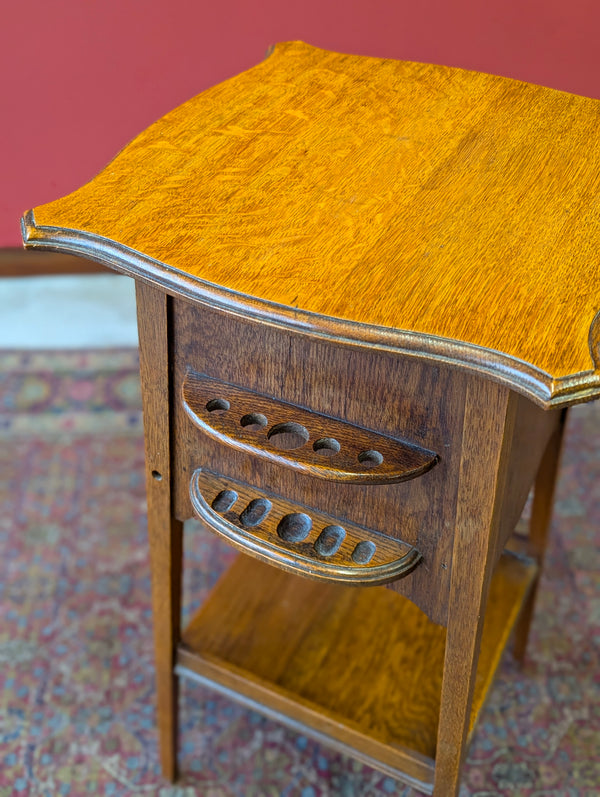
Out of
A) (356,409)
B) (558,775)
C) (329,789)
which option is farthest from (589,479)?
(356,409)

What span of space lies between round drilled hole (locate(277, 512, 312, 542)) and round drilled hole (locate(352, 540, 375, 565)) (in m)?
0.05

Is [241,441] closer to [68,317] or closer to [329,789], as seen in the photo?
[329,789]

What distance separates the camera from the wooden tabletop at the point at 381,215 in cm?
75

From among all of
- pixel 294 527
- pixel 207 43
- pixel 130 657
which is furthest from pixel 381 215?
pixel 207 43

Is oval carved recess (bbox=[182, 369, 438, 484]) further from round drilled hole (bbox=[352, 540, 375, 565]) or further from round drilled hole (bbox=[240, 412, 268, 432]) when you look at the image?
round drilled hole (bbox=[352, 540, 375, 565])

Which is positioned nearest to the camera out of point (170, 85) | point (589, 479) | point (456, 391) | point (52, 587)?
point (456, 391)

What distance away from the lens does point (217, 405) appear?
36.3 inches

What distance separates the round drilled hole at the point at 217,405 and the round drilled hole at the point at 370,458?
148mm

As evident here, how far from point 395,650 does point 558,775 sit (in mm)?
338

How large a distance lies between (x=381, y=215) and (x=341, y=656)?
709 mm

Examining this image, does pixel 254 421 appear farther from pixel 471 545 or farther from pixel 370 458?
pixel 471 545

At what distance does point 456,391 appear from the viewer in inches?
32.0

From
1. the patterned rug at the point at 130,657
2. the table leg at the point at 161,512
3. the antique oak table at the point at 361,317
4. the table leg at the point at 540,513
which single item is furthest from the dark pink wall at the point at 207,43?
the table leg at the point at 161,512

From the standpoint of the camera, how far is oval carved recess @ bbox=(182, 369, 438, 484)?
0.84 metres
